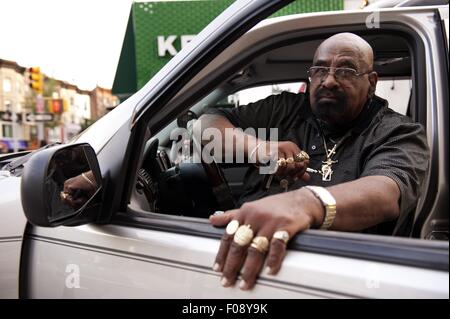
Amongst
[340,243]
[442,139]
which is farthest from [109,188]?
[442,139]

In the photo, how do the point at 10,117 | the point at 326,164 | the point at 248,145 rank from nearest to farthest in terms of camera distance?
the point at 326,164 < the point at 248,145 < the point at 10,117

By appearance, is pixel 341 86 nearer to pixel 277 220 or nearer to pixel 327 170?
pixel 327 170

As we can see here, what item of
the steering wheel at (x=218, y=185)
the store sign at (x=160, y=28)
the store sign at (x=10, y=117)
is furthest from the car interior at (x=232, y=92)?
the store sign at (x=10, y=117)

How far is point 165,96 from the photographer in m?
1.57

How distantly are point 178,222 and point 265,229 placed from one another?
13.2 inches

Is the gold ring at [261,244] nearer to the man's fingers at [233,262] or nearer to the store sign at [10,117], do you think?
the man's fingers at [233,262]

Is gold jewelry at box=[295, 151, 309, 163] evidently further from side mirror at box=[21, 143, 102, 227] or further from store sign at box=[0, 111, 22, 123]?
store sign at box=[0, 111, 22, 123]

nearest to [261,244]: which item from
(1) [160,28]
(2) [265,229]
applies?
(2) [265,229]

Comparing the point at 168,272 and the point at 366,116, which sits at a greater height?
the point at 366,116

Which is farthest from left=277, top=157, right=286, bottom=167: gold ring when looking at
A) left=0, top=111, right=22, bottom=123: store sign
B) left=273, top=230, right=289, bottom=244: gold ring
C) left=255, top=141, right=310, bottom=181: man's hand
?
left=0, top=111, right=22, bottom=123: store sign

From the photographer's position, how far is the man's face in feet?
6.90

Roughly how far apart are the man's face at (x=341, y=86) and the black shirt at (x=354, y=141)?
55mm

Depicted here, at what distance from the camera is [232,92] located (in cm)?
277
